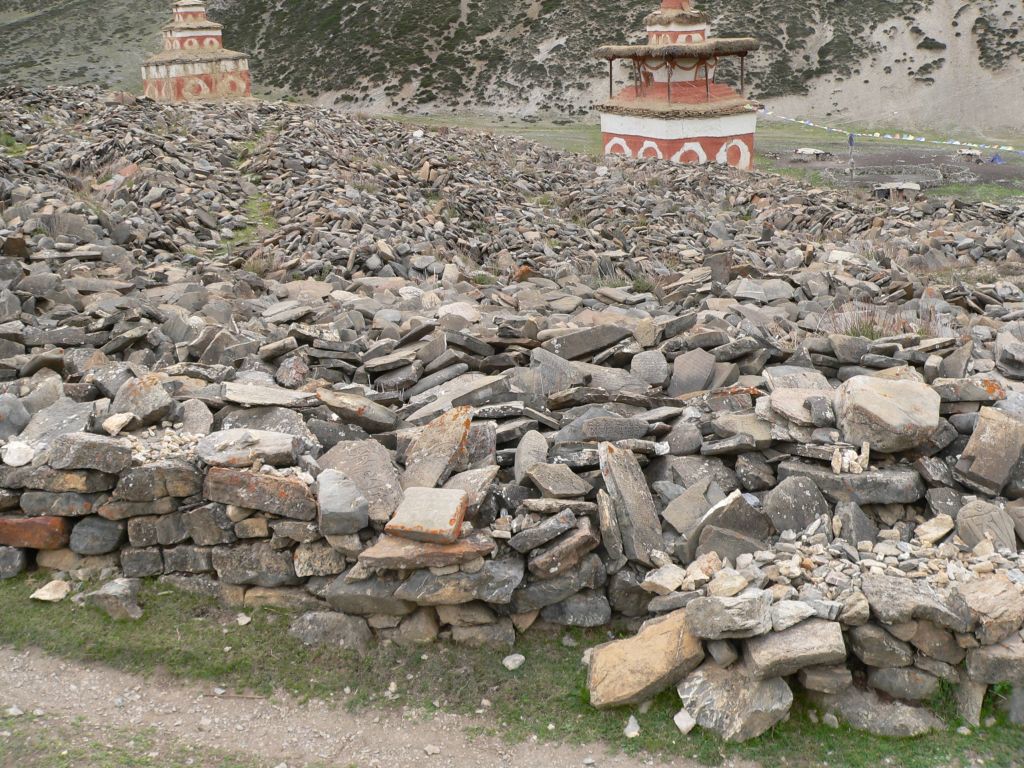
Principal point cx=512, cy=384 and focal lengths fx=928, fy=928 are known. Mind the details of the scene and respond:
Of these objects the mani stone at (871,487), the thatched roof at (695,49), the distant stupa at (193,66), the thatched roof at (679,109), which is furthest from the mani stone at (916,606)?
the distant stupa at (193,66)

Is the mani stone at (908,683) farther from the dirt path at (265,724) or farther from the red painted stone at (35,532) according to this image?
the red painted stone at (35,532)

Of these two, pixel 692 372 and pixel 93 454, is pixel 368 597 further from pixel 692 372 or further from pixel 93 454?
pixel 692 372

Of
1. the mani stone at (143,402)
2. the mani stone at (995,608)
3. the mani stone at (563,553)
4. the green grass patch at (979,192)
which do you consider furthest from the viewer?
the green grass patch at (979,192)

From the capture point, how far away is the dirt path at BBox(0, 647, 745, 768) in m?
4.50

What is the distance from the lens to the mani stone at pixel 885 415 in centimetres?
549

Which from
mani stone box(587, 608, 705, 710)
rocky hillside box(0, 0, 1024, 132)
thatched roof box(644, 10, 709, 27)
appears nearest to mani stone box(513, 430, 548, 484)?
mani stone box(587, 608, 705, 710)

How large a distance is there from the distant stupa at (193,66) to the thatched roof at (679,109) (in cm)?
1401

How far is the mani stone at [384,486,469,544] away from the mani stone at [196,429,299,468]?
0.83 metres

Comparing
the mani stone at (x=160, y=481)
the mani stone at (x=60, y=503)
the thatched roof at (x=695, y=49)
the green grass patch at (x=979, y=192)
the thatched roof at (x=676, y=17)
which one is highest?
the thatched roof at (x=676, y=17)

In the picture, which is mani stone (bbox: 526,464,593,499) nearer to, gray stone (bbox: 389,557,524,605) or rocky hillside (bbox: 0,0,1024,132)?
gray stone (bbox: 389,557,524,605)

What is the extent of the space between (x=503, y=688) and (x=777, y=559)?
1.62m

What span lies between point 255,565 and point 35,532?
4.65ft

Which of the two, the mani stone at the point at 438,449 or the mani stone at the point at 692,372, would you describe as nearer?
the mani stone at the point at 438,449

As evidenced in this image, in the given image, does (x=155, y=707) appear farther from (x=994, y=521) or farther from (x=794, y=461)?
(x=994, y=521)
